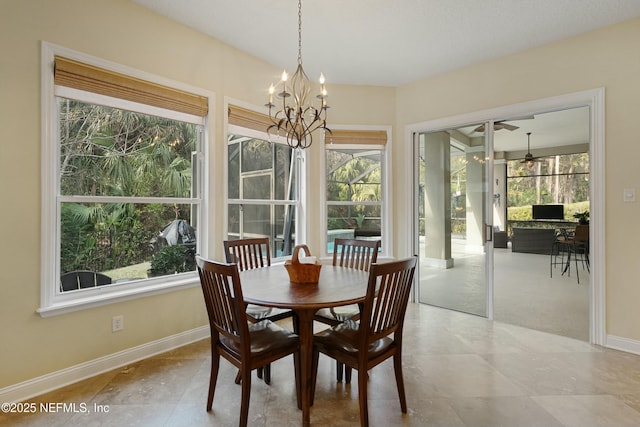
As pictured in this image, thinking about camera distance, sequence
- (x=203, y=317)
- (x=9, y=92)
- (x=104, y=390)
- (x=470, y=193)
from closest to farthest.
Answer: (x=9, y=92), (x=104, y=390), (x=203, y=317), (x=470, y=193)

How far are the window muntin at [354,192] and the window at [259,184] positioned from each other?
1.58 feet

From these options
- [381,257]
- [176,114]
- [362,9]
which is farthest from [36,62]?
[381,257]

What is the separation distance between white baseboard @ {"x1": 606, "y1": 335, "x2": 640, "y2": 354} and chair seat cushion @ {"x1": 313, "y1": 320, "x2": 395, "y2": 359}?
2.34 meters

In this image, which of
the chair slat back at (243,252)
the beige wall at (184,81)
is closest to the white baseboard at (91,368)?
the beige wall at (184,81)

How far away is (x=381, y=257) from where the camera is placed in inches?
169

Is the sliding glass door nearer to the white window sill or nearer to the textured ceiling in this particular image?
the textured ceiling

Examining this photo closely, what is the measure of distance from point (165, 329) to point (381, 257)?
104 inches

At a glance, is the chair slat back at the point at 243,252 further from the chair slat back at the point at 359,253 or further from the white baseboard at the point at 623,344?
the white baseboard at the point at 623,344

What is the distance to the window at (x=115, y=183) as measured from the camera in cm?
225

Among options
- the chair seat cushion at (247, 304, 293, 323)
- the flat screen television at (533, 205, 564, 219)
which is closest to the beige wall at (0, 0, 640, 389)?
the chair seat cushion at (247, 304, 293, 323)

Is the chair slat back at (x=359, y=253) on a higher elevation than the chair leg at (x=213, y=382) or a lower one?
higher

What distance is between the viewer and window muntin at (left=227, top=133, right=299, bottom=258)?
3459 millimetres

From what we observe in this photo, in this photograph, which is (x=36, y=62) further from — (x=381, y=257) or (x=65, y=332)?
(x=381, y=257)

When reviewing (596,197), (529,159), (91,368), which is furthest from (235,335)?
(529,159)
